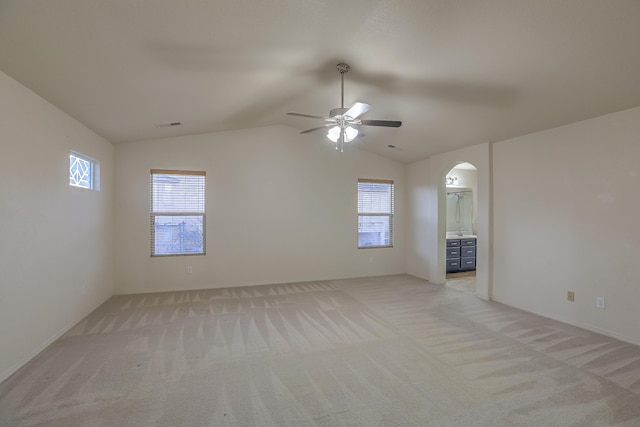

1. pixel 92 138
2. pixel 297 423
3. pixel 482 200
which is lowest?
pixel 297 423

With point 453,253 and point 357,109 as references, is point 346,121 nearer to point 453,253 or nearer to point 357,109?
point 357,109

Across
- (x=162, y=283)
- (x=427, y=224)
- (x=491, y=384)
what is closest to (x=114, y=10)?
(x=491, y=384)

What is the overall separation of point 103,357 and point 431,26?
418cm

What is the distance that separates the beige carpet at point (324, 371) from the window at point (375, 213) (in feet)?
7.87

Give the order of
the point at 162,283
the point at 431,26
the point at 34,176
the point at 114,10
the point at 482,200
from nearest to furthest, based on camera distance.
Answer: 1. the point at 114,10
2. the point at 431,26
3. the point at 34,176
4. the point at 482,200
5. the point at 162,283

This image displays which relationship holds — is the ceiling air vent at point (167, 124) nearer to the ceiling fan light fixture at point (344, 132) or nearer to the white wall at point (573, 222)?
the ceiling fan light fixture at point (344, 132)

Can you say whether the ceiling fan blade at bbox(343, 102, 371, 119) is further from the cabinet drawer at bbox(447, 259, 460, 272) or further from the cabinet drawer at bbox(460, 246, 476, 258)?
the cabinet drawer at bbox(460, 246, 476, 258)

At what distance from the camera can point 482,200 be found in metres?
4.76

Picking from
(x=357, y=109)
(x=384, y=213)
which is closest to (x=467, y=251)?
(x=384, y=213)

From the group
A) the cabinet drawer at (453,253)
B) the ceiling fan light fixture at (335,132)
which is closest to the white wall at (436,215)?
the cabinet drawer at (453,253)

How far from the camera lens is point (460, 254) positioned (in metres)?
6.64

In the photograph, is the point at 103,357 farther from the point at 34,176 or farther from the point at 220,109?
the point at 220,109

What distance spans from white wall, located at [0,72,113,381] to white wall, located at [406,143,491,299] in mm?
5656

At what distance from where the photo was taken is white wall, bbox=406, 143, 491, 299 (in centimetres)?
472
